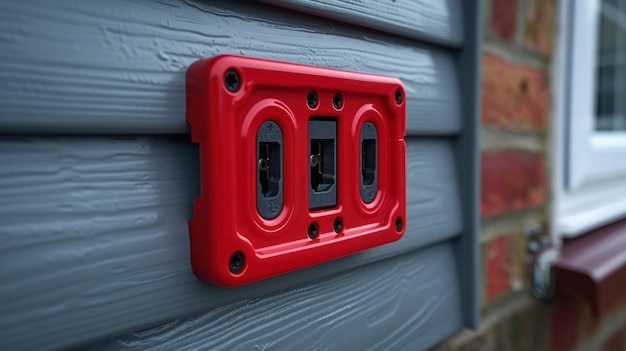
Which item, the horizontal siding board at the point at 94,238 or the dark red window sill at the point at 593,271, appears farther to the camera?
the dark red window sill at the point at 593,271

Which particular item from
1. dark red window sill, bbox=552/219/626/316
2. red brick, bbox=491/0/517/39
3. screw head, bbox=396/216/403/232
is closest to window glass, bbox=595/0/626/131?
dark red window sill, bbox=552/219/626/316

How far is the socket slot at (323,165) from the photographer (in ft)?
1.49

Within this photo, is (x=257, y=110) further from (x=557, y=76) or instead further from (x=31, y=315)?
(x=557, y=76)

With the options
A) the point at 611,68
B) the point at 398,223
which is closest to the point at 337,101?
the point at 398,223

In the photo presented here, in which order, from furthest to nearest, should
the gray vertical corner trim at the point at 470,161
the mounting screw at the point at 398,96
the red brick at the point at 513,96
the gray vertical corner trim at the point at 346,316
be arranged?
the red brick at the point at 513,96, the gray vertical corner trim at the point at 470,161, the mounting screw at the point at 398,96, the gray vertical corner trim at the point at 346,316

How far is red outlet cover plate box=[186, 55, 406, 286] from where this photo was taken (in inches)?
14.9

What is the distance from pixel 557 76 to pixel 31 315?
1.01 metres

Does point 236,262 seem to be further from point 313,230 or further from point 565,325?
point 565,325

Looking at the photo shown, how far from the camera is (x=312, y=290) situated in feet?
1.68

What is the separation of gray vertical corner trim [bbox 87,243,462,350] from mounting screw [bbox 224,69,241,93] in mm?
192

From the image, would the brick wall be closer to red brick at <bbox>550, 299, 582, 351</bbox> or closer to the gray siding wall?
red brick at <bbox>550, 299, 582, 351</bbox>

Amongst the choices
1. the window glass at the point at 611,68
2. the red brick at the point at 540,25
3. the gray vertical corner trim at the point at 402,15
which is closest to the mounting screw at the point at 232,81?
the gray vertical corner trim at the point at 402,15

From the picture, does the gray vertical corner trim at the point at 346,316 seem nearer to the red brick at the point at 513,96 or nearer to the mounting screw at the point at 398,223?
the mounting screw at the point at 398,223

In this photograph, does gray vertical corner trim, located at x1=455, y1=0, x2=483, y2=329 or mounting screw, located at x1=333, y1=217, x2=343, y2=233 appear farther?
gray vertical corner trim, located at x1=455, y1=0, x2=483, y2=329
